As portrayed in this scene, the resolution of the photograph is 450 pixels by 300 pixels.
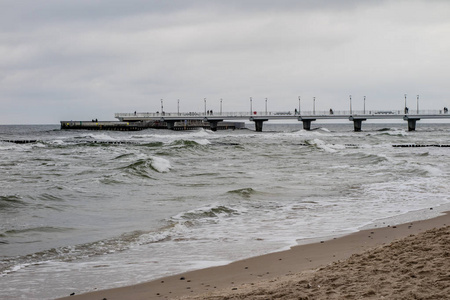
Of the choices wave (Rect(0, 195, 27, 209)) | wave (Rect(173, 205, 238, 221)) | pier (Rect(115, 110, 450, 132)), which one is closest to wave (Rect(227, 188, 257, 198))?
wave (Rect(173, 205, 238, 221))

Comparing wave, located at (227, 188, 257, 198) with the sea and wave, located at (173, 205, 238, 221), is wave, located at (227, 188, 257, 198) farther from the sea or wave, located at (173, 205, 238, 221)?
wave, located at (173, 205, 238, 221)

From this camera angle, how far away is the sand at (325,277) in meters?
5.97

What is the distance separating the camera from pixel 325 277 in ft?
22.0

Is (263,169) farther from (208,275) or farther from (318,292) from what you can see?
Answer: (318,292)

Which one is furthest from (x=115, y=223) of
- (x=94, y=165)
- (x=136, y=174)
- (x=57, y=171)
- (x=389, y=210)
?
(x=94, y=165)

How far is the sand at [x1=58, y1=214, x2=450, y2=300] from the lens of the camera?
19.6 ft

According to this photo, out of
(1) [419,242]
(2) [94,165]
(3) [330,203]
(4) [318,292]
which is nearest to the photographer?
(4) [318,292]

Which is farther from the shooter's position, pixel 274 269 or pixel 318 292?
pixel 274 269

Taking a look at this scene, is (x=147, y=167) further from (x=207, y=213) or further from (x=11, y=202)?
(x=207, y=213)

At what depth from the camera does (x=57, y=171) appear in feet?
90.8

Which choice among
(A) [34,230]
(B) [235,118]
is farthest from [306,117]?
(A) [34,230]

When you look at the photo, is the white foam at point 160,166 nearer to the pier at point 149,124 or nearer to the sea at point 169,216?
the sea at point 169,216

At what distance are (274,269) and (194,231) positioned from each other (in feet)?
13.6

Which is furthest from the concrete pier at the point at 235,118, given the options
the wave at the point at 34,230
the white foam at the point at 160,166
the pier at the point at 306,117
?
the wave at the point at 34,230
